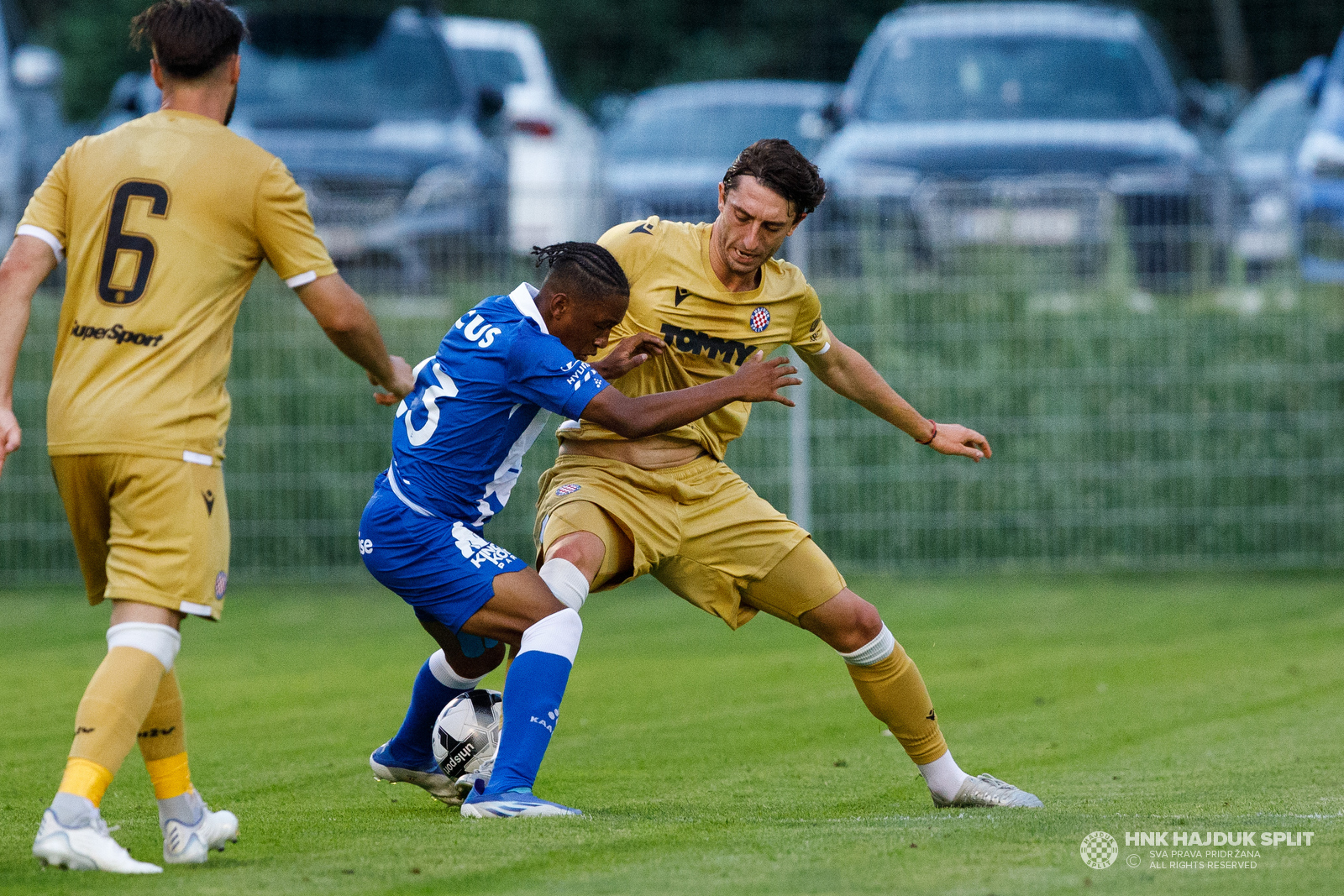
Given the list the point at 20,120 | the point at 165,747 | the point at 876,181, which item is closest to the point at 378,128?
the point at 20,120

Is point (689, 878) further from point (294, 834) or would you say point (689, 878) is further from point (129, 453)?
point (129, 453)

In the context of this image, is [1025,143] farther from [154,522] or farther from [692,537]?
[154,522]

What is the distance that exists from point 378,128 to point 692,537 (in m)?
8.15

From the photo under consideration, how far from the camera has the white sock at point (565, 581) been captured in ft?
15.9

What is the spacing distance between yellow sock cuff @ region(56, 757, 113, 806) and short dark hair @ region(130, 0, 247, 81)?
64.2 inches

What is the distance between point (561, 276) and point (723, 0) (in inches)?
947

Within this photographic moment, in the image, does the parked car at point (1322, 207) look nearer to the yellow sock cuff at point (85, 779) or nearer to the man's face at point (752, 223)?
the man's face at point (752, 223)

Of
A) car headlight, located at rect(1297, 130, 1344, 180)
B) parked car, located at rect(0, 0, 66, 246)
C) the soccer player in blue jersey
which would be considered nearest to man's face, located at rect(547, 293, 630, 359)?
the soccer player in blue jersey

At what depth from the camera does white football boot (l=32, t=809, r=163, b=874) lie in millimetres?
3711

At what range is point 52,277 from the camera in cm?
1102

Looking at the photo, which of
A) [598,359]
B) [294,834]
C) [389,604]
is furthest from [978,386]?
[294,834]

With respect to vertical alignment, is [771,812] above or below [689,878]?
below

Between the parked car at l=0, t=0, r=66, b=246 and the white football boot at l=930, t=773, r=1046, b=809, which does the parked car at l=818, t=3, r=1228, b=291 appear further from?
the white football boot at l=930, t=773, r=1046, b=809

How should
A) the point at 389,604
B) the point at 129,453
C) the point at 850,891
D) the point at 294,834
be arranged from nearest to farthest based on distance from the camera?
the point at 850,891
the point at 129,453
the point at 294,834
the point at 389,604
